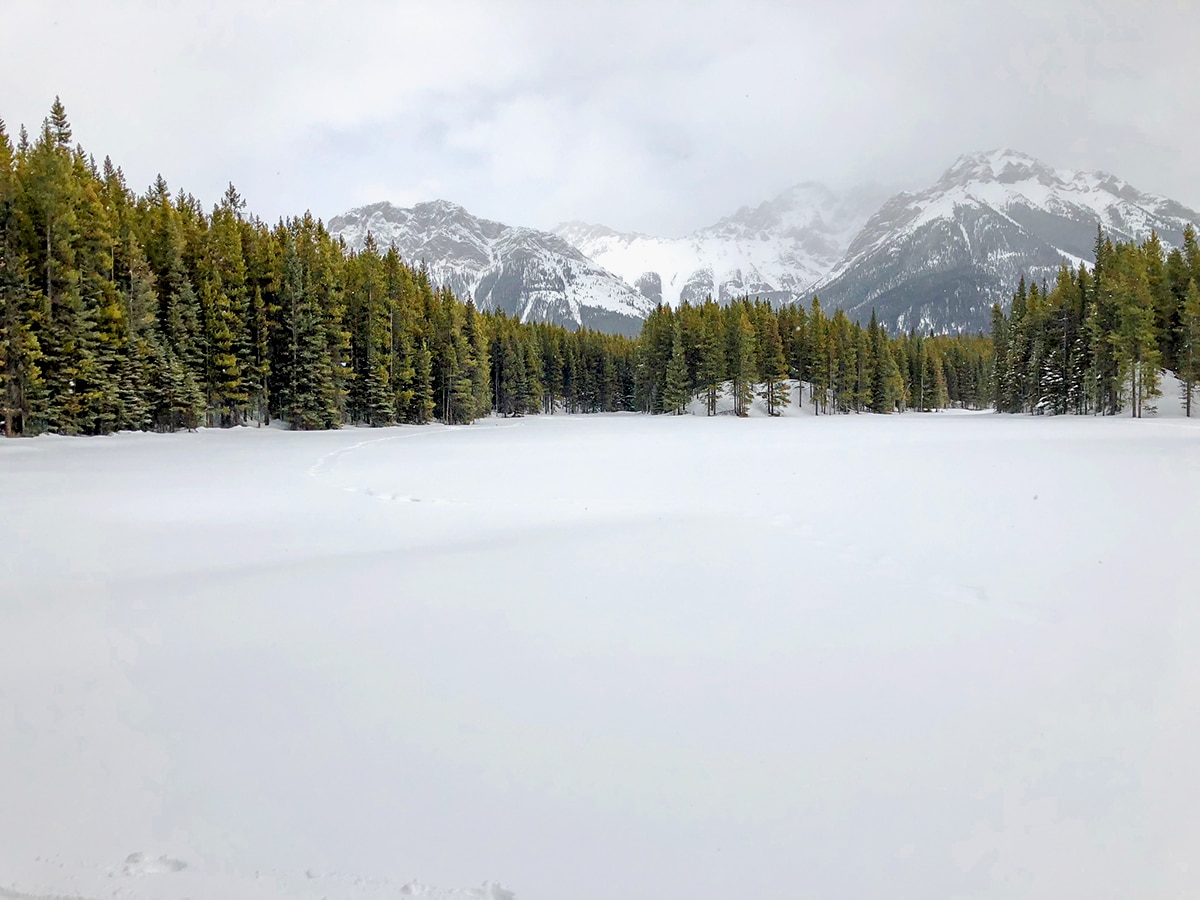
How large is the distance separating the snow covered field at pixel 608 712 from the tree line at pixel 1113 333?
193 feet

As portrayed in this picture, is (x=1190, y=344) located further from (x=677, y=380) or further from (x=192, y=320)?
(x=192, y=320)

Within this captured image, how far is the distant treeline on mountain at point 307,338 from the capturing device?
31516mm

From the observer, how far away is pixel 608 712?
3.81m

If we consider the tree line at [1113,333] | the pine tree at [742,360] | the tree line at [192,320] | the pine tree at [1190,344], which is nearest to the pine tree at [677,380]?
Result: the pine tree at [742,360]

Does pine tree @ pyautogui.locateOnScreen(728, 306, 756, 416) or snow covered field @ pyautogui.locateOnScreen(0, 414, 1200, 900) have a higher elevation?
pine tree @ pyautogui.locateOnScreen(728, 306, 756, 416)

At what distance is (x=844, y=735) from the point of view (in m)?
3.54

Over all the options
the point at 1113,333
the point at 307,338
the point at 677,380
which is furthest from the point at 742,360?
the point at 307,338

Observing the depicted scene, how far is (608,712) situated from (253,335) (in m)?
49.9

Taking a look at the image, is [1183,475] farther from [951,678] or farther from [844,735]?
[844,735]

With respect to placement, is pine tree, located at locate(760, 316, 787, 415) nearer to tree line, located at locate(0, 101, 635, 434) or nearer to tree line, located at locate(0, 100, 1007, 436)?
tree line, located at locate(0, 100, 1007, 436)

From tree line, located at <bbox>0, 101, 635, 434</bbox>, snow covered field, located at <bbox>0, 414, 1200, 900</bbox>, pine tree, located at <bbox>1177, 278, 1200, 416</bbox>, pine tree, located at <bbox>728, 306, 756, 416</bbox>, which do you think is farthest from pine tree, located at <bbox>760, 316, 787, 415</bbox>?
snow covered field, located at <bbox>0, 414, 1200, 900</bbox>

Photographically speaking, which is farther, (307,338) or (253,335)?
(253,335)

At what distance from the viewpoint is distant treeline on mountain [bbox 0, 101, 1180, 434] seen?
31516mm

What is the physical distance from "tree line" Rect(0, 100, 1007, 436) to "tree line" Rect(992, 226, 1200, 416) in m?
17.1
